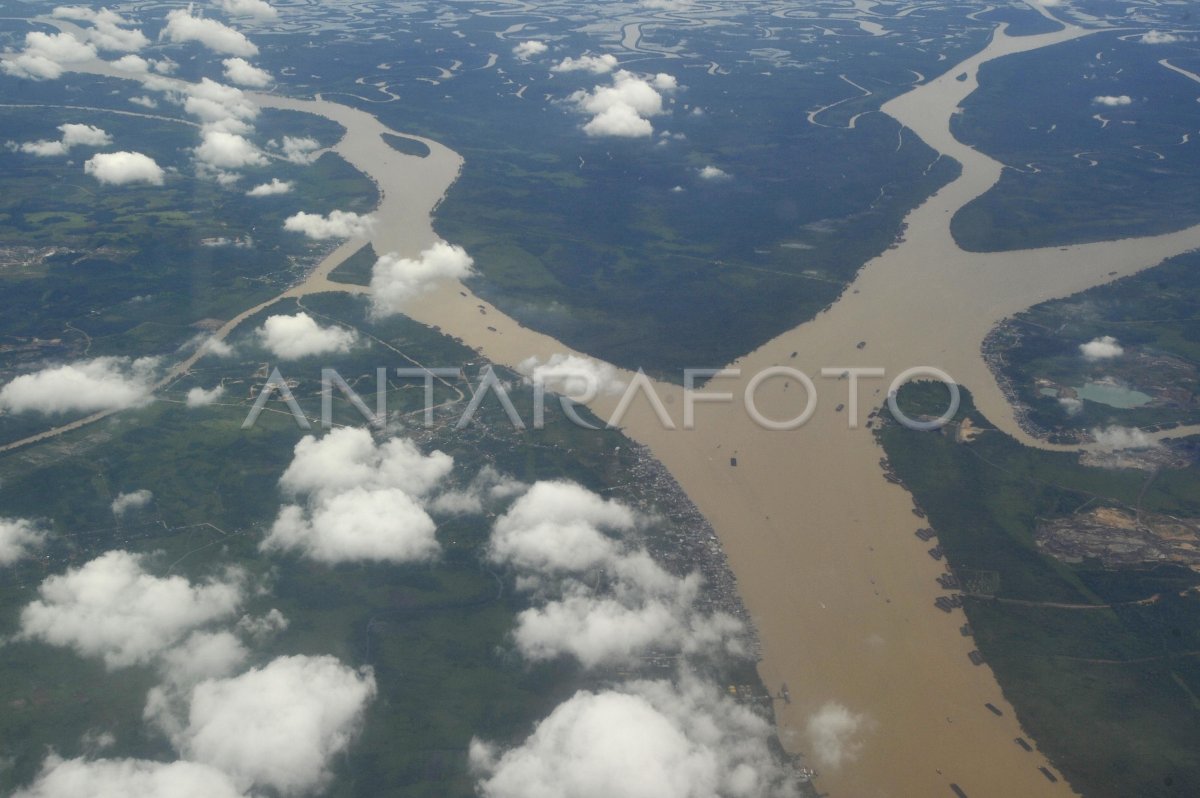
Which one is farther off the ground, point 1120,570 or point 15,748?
point 1120,570

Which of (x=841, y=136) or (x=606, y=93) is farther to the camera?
(x=606, y=93)

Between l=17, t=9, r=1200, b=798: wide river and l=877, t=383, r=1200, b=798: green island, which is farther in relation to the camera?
l=17, t=9, r=1200, b=798: wide river

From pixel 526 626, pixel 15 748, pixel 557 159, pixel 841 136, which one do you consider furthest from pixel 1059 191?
pixel 15 748

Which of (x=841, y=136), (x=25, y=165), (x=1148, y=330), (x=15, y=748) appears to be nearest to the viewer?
(x=15, y=748)

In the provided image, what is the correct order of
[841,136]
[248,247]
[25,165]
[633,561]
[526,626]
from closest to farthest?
[526,626], [633,561], [248,247], [25,165], [841,136]

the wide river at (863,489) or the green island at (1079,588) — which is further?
the wide river at (863,489)

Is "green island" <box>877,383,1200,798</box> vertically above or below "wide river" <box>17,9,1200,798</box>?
above

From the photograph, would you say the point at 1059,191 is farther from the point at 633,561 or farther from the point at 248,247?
the point at 248,247

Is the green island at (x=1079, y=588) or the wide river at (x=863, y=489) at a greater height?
the green island at (x=1079, y=588)
